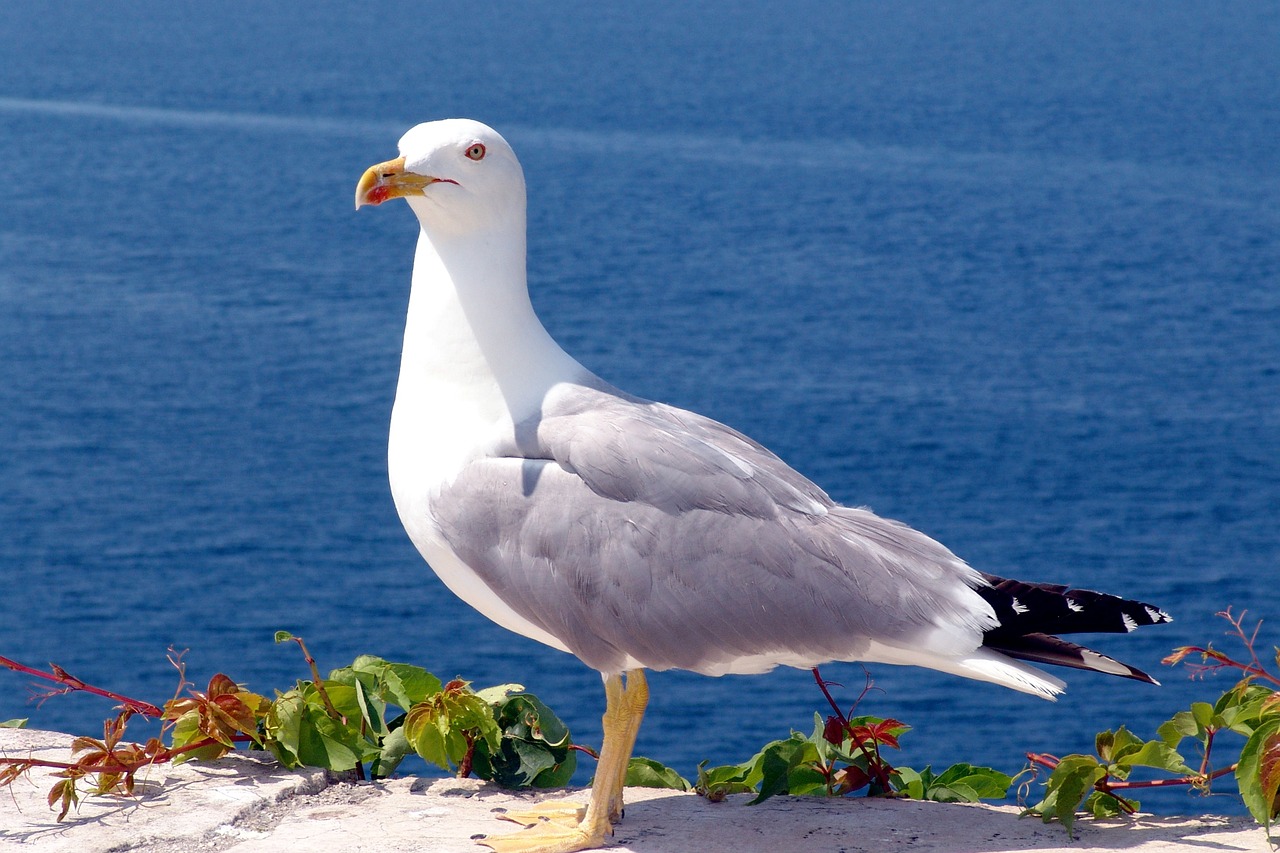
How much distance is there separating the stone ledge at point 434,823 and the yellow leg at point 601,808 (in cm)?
10

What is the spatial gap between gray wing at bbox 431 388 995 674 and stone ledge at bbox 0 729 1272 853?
636 mm

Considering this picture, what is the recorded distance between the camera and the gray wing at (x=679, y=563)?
5523mm

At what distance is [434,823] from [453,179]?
241 centimetres

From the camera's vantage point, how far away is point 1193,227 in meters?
46.2

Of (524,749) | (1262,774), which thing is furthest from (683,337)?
(1262,774)

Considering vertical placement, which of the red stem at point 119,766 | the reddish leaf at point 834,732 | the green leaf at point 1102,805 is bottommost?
the green leaf at point 1102,805

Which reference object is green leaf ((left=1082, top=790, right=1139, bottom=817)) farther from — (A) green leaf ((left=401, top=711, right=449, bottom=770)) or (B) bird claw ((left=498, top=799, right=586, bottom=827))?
(A) green leaf ((left=401, top=711, right=449, bottom=770))

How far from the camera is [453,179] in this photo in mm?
5883

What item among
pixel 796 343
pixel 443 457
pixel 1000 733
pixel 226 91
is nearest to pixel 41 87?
pixel 226 91

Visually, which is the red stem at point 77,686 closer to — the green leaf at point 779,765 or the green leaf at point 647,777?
the green leaf at point 647,777

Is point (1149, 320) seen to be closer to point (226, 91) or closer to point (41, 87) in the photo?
point (226, 91)

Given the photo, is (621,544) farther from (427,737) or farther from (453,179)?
(453,179)

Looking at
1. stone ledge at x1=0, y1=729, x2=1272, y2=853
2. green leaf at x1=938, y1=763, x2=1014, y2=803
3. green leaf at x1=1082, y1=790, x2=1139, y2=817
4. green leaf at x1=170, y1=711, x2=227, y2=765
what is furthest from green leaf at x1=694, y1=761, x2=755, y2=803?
green leaf at x1=170, y1=711, x2=227, y2=765

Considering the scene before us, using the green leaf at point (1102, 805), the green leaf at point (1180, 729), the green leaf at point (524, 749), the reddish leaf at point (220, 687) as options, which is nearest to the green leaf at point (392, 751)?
the green leaf at point (524, 749)
